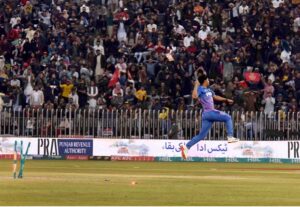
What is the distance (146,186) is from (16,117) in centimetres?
2053

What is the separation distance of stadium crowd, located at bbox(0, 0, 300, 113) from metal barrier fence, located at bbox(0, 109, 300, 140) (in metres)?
0.91

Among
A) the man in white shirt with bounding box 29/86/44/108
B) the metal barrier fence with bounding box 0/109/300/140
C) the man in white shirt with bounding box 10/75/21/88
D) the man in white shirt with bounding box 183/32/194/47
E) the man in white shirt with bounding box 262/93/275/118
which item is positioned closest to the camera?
the metal barrier fence with bounding box 0/109/300/140

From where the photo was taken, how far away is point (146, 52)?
49469 mm

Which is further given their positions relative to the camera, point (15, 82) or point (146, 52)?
point (146, 52)

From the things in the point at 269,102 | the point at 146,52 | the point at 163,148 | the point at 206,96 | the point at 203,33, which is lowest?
the point at 163,148

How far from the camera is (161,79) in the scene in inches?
1874

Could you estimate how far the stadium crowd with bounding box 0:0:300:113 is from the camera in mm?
46438

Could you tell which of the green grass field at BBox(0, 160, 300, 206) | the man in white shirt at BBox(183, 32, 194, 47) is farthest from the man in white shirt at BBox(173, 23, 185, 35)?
the green grass field at BBox(0, 160, 300, 206)

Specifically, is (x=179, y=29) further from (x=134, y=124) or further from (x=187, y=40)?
(x=134, y=124)

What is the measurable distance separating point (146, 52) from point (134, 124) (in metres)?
5.90

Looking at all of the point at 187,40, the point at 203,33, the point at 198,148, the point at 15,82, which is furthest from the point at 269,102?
the point at 15,82

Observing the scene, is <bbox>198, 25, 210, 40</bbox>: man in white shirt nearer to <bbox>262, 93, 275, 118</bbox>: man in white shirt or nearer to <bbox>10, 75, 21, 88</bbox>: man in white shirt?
<bbox>262, 93, 275, 118</bbox>: man in white shirt

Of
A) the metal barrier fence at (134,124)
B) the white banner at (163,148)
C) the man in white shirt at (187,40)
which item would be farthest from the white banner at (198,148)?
the man in white shirt at (187,40)

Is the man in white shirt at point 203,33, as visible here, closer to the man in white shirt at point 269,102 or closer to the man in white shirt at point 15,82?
the man in white shirt at point 269,102
